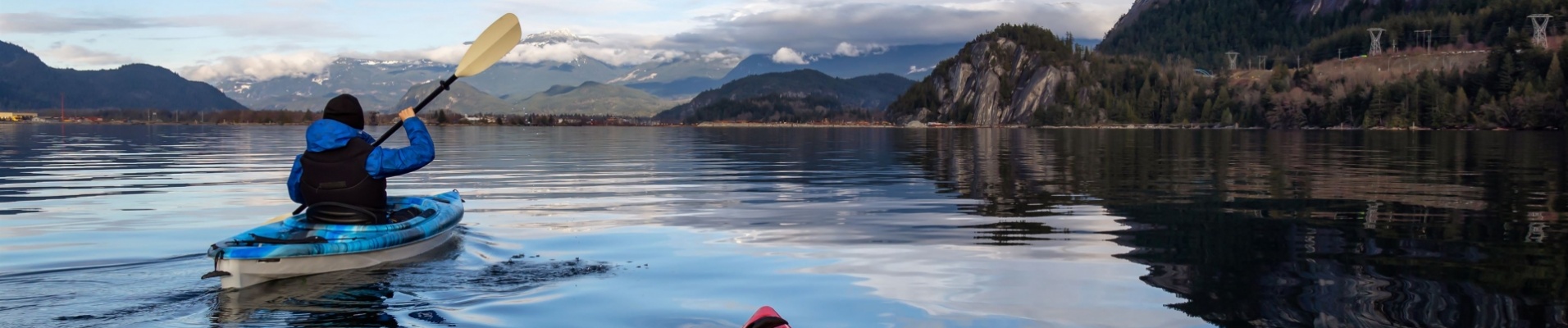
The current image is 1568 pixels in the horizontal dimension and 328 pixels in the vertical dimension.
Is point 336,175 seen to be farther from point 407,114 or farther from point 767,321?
point 767,321

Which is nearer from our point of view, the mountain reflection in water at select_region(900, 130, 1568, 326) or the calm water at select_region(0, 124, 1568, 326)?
the calm water at select_region(0, 124, 1568, 326)

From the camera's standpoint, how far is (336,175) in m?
18.4

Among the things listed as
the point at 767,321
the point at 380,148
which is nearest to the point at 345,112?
the point at 380,148

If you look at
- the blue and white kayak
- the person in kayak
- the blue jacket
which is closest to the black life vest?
the person in kayak

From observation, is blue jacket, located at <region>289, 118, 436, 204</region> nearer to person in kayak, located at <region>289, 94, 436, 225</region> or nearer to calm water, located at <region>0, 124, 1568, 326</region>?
person in kayak, located at <region>289, 94, 436, 225</region>

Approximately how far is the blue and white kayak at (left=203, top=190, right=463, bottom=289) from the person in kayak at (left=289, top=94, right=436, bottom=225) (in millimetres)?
275

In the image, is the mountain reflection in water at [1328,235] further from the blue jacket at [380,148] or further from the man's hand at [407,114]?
the man's hand at [407,114]

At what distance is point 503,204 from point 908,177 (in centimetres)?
1930

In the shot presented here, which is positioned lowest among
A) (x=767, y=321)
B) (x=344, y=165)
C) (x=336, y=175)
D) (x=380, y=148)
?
(x=767, y=321)

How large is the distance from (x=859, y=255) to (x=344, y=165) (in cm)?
884

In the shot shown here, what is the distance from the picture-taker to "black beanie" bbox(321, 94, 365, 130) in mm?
18109

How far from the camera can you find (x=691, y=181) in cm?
4512

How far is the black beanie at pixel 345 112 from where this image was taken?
→ 18.1 m

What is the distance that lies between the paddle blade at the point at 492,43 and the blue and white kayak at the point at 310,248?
4253 mm
